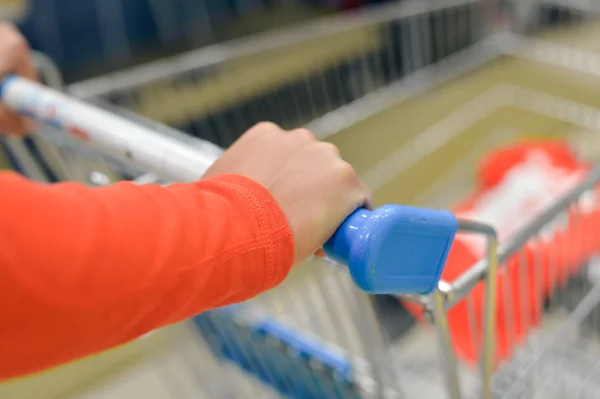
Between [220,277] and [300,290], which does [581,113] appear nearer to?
[300,290]

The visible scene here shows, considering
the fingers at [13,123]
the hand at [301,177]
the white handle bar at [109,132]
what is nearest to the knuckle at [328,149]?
the hand at [301,177]

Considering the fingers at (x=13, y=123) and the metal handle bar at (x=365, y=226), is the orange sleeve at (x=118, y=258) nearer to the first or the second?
the metal handle bar at (x=365, y=226)

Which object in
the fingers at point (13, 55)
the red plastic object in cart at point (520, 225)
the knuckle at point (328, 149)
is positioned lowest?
the red plastic object in cart at point (520, 225)

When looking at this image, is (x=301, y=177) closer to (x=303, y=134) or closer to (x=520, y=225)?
(x=303, y=134)

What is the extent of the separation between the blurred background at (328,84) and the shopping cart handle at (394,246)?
1.38ft

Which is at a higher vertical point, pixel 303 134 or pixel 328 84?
pixel 303 134

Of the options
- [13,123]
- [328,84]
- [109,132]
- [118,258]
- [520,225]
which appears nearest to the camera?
[118,258]

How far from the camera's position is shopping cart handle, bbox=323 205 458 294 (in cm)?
44

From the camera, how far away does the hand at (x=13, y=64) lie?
0.79 meters

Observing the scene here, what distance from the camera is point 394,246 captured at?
45 centimetres

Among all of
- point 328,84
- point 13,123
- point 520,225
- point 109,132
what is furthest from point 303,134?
point 328,84

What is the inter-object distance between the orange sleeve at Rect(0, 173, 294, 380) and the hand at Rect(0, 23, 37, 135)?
1.56ft

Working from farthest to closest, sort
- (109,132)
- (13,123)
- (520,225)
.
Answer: (520,225)
(13,123)
(109,132)

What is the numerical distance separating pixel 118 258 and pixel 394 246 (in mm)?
206
